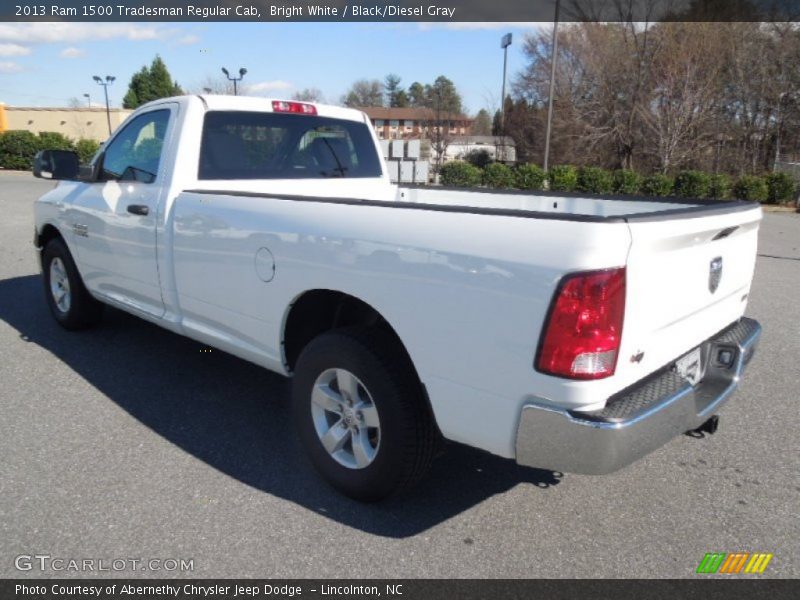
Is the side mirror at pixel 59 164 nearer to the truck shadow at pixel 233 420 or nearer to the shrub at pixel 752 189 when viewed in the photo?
the truck shadow at pixel 233 420

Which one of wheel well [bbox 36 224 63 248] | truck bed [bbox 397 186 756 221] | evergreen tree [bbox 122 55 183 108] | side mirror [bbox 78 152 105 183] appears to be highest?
evergreen tree [bbox 122 55 183 108]

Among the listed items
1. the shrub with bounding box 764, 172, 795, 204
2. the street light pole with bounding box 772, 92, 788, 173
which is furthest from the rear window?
the street light pole with bounding box 772, 92, 788, 173

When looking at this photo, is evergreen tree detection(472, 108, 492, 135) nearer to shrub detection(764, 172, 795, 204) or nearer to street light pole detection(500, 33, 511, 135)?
street light pole detection(500, 33, 511, 135)

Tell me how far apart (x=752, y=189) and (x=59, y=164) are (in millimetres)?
22518

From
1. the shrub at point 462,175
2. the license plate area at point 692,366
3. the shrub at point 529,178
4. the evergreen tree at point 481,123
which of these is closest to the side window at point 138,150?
the license plate area at point 692,366

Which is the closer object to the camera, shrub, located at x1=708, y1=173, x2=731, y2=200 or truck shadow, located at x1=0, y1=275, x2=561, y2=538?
truck shadow, located at x1=0, y1=275, x2=561, y2=538

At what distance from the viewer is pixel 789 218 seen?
708 inches

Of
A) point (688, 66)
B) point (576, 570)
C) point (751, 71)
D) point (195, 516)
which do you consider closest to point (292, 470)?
point (195, 516)

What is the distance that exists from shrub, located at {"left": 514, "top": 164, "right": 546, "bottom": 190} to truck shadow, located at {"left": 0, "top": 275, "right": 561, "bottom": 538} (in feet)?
63.9

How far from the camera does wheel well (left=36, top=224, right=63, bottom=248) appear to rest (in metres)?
5.56

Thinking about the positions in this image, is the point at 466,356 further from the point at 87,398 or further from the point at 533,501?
the point at 87,398

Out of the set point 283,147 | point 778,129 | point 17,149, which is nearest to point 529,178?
point 778,129

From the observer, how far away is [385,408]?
106 inches

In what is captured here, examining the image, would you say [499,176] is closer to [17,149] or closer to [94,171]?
[94,171]
